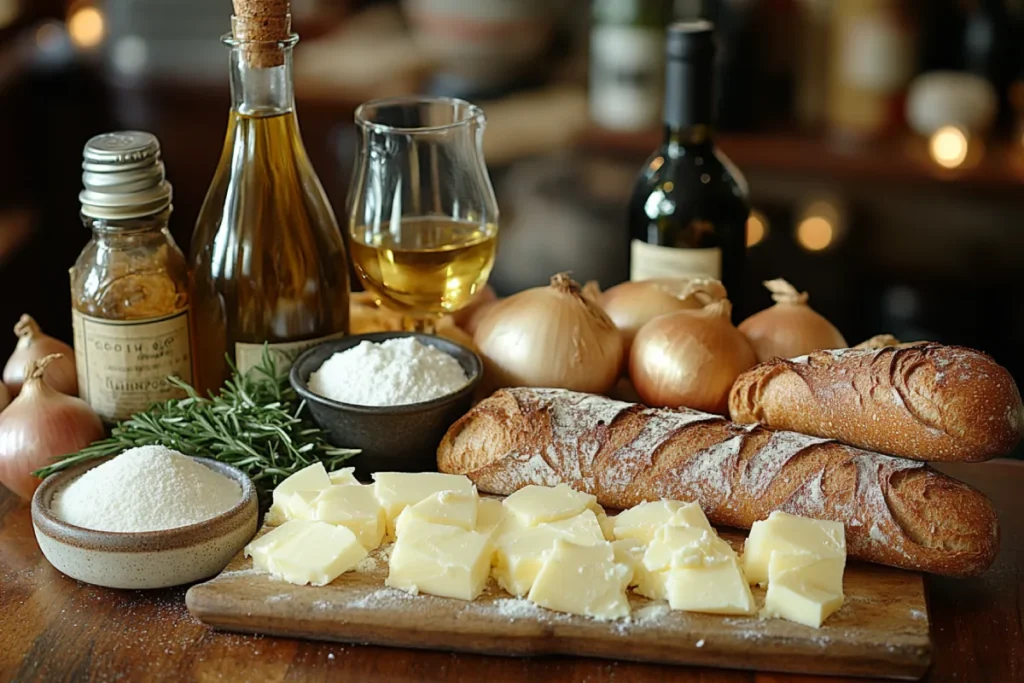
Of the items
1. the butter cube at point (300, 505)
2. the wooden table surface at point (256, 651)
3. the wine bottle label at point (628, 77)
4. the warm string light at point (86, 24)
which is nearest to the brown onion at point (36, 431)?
the wooden table surface at point (256, 651)

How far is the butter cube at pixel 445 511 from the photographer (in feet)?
3.07

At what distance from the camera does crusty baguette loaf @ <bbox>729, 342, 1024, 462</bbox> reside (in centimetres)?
100

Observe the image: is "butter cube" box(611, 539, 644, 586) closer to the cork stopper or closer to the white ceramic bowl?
the white ceramic bowl

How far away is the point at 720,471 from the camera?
3.32 ft

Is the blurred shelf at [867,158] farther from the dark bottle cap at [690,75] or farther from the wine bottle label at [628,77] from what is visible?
the dark bottle cap at [690,75]

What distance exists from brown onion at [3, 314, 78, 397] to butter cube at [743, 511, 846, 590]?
0.69m

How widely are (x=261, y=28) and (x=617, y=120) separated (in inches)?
55.0

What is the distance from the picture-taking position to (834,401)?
1.07m

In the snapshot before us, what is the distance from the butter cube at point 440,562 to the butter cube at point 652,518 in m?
0.11

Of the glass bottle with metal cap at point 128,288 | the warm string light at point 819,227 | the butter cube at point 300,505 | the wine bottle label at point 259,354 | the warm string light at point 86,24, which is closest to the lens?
the butter cube at point 300,505

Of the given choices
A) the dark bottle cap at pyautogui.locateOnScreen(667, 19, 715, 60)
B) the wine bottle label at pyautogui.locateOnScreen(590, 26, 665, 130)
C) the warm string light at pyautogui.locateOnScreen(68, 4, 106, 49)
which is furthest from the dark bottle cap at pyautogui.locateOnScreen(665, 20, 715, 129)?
the warm string light at pyautogui.locateOnScreen(68, 4, 106, 49)

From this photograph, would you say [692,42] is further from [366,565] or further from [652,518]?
[366,565]

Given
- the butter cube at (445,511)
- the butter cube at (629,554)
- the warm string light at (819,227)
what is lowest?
the warm string light at (819,227)

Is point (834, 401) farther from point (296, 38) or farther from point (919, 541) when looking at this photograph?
point (296, 38)
